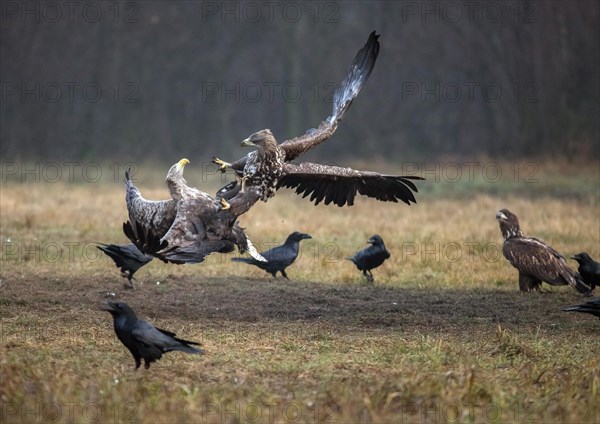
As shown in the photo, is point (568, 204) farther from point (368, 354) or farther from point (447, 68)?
point (368, 354)

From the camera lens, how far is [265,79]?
2356cm

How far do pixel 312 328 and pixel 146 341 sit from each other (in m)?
2.07

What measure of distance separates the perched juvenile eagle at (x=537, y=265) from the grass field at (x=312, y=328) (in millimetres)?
188

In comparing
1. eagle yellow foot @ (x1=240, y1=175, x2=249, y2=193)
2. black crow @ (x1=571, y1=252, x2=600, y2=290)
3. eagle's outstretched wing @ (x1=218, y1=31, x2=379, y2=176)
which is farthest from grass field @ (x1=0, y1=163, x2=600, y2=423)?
eagle's outstretched wing @ (x1=218, y1=31, x2=379, y2=176)

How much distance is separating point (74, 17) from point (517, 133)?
10650mm

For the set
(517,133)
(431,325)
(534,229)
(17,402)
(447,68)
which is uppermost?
(447,68)

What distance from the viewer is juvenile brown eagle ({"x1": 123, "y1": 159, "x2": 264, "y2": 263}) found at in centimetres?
816

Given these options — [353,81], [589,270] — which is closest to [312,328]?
[589,270]

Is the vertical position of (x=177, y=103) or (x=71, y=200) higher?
(x=177, y=103)

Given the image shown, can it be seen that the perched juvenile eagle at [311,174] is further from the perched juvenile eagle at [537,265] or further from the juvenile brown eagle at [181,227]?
the perched juvenile eagle at [537,265]

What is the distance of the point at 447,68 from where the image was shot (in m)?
22.4

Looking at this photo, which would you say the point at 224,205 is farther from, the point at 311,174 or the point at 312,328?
the point at 312,328

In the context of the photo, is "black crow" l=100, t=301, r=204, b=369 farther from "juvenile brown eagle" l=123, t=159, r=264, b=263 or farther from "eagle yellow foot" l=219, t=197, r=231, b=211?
"eagle yellow foot" l=219, t=197, r=231, b=211

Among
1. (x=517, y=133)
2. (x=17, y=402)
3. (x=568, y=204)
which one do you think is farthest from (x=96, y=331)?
(x=517, y=133)
